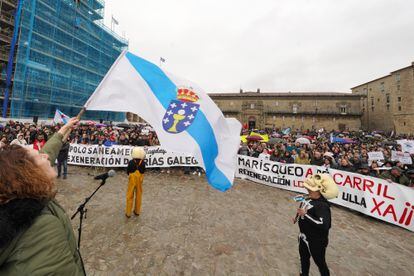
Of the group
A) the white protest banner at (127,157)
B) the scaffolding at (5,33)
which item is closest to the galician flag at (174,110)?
the white protest banner at (127,157)

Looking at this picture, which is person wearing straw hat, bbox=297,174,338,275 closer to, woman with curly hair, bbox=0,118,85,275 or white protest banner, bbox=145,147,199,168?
A: woman with curly hair, bbox=0,118,85,275

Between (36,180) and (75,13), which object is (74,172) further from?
(75,13)

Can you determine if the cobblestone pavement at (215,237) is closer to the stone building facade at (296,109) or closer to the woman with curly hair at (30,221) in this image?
the woman with curly hair at (30,221)

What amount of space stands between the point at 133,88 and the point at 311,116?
60.9 m

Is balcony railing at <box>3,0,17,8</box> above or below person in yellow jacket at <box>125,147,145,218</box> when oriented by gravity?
above

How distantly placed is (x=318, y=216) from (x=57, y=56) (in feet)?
123

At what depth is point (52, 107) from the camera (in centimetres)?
2950

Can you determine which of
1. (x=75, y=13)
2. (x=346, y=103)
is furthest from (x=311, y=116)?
(x=75, y=13)

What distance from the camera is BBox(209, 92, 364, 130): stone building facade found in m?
54.4

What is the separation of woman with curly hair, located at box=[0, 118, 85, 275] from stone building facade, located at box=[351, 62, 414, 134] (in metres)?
64.9

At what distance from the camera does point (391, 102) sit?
51.7 metres

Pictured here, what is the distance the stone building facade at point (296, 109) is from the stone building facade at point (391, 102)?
278 inches

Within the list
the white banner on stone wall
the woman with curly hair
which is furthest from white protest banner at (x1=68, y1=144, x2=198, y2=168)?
the woman with curly hair

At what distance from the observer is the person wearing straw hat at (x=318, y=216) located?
2.78 meters
